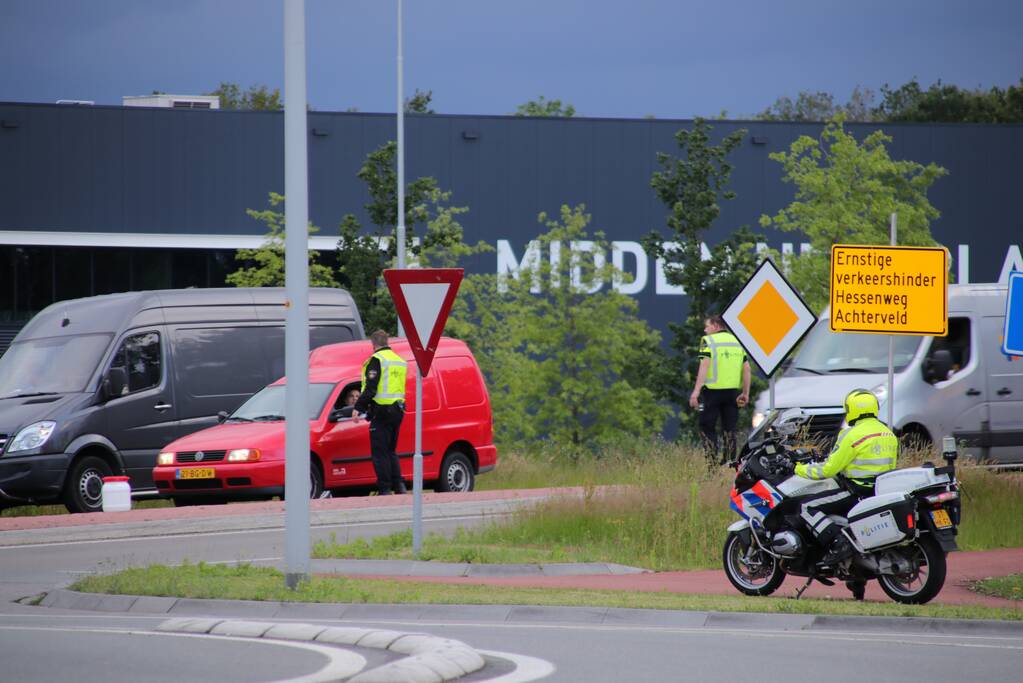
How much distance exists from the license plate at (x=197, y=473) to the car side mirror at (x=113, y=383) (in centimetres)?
147

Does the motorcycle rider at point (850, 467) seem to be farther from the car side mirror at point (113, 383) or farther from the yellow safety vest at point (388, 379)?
the car side mirror at point (113, 383)

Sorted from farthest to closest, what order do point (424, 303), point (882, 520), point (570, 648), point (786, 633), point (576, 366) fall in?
1. point (576, 366)
2. point (424, 303)
3. point (882, 520)
4. point (786, 633)
5. point (570, 648)

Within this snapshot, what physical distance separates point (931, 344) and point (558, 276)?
50.6ft

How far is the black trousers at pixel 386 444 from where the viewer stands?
776 inches

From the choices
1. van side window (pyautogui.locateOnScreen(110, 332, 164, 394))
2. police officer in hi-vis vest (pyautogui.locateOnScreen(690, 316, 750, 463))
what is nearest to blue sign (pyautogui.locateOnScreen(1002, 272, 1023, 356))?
police officer in hi-vis vest (pyautogui.locateOnScreen(690, 316, 750, 463))

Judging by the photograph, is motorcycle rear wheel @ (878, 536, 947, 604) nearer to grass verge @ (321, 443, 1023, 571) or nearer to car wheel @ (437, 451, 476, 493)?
grass verge @ (321, 443, 1023, 571)

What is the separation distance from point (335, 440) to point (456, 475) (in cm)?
223

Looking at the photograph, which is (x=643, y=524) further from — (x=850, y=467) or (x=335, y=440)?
(x=335, y=440)

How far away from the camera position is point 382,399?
19.6 m

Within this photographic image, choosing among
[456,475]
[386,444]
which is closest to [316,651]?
[386,444]

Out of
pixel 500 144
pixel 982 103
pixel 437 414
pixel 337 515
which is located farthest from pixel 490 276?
pixel 982 103

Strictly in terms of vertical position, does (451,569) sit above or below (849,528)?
below

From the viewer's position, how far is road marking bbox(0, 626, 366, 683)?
7938mm

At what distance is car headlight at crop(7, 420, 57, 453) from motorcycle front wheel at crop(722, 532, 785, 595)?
967 centimetres
